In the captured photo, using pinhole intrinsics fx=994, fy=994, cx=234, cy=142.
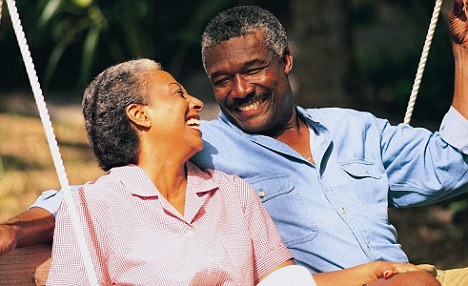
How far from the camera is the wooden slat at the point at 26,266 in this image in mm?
2752

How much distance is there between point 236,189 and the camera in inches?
112

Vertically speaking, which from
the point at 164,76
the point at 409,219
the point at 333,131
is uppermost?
the point at 164,76

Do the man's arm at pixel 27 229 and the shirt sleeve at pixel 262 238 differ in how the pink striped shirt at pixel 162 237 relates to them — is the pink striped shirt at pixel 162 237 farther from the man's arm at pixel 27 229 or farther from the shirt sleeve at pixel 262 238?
the man's arm at pixel 27 229

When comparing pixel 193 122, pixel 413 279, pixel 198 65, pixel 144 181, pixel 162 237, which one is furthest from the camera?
pixel 198 65

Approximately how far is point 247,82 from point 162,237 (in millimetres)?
762

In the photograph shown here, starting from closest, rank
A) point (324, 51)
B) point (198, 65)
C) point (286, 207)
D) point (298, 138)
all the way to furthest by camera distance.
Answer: point (286, 207), point (298, 138), point (324, 51), point (198, 65)

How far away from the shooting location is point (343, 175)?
3158mm

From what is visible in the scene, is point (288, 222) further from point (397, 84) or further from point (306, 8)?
point (397, 84)

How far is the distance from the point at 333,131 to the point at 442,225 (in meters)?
2.66

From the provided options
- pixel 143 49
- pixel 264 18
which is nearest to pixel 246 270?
pixel 264 18

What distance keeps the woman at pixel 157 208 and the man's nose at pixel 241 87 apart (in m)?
0.31

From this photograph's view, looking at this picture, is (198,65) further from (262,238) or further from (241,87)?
(262,238)

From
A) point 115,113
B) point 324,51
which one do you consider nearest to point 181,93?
point 115,113

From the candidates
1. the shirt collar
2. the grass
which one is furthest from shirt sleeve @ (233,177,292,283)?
the grass
